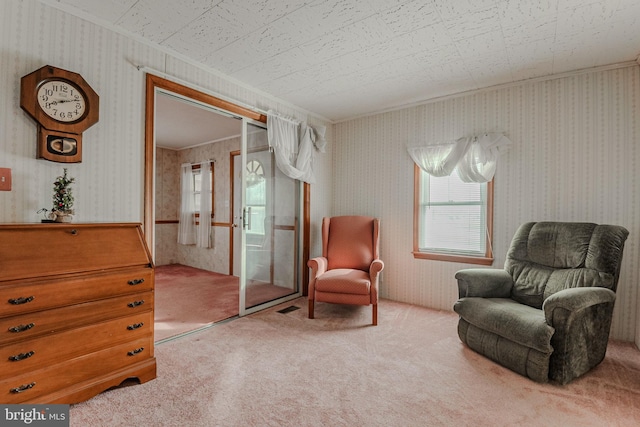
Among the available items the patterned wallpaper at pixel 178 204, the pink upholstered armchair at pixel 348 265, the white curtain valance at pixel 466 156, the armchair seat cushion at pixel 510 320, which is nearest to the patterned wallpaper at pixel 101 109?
the pink upholstered armchair at pixel 348 265

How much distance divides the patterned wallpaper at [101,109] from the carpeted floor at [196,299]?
4.00 ft

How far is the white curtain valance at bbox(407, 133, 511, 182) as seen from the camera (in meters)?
3.19

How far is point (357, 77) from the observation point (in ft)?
10.1

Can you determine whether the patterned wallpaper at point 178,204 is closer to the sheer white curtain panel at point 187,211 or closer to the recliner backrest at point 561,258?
the sheer white curtain panel at point 187,211

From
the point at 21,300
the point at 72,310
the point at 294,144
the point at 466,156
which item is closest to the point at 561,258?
the point at 466,156

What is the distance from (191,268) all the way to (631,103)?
6.49m

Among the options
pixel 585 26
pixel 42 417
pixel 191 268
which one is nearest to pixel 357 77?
pixel 585 26

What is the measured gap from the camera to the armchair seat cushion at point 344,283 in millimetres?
3037

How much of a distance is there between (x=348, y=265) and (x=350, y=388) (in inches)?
70.2

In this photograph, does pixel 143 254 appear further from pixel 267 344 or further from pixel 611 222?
pixel 611 222

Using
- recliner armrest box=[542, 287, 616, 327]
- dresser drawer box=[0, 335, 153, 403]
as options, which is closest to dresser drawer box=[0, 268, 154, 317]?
dresser drawer box=[0, 335, 153, 403]

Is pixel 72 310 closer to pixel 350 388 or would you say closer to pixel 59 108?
pixel 59 108

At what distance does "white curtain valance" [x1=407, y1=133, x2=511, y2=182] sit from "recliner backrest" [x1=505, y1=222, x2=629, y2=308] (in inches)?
28.8

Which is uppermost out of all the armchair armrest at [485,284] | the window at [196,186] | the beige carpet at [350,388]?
the window at [196,186]
